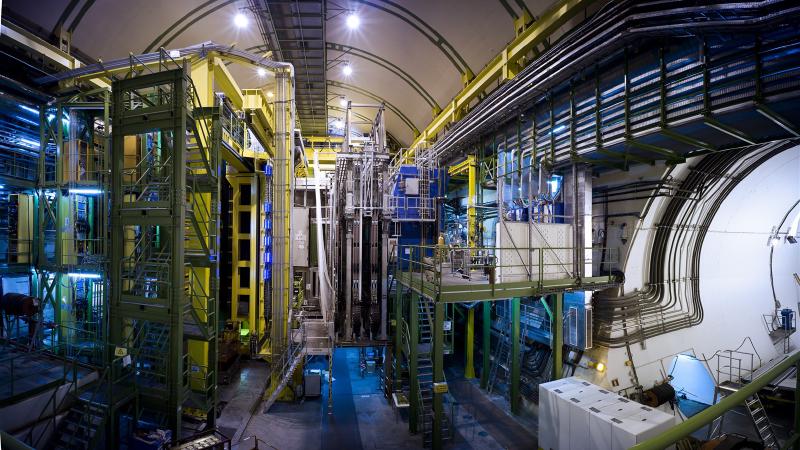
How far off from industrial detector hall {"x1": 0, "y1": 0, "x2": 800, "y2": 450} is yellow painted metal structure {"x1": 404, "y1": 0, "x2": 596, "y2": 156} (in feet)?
0.27

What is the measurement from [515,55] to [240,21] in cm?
967

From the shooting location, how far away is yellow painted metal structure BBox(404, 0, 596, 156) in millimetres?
8195

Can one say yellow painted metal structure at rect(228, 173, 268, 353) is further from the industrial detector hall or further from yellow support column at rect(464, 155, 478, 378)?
yellow support column at rect(464, 155, 478, 378)

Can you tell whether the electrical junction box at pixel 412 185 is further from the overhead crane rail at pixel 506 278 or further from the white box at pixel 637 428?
the white box at pixel 637 428

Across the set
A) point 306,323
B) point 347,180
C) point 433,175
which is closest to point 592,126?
point 433,175

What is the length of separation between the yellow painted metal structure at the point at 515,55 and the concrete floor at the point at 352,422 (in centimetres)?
985

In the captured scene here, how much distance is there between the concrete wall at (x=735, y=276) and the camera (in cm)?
959

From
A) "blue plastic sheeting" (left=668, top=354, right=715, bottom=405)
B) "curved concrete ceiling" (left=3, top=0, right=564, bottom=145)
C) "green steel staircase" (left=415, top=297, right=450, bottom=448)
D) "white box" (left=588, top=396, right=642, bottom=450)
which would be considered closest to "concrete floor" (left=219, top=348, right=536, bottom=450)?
"green steel staircase" (left=415, top=297, right=450, bottom=448)

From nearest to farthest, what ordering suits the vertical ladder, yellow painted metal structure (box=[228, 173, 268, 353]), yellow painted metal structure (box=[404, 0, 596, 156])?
the vertical ladder, yellow painted metal structure (box=[404, 0, 596, 156]), yellow painted metal structure (box=[228, 173, 268, 353])

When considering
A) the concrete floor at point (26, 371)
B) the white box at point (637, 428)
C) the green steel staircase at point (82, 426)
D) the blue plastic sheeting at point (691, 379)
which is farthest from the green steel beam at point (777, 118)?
the concrete floor at point (26, 371)

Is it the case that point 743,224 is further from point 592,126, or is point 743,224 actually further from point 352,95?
point 352,95

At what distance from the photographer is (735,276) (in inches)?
465

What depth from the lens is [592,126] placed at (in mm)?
8086

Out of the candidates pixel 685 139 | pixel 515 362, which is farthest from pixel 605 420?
pixel 685 139
